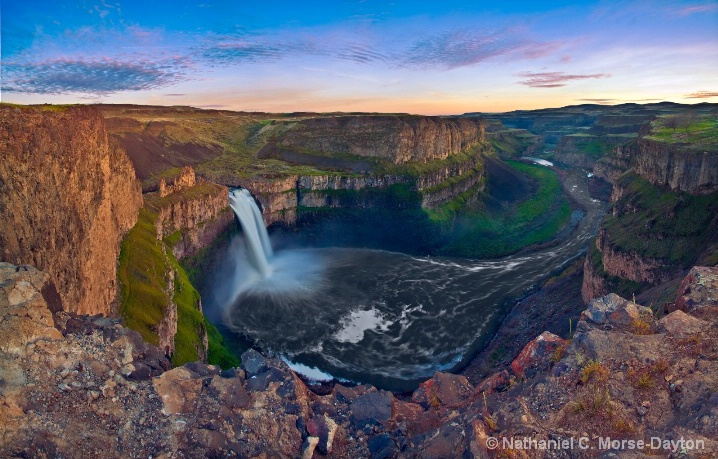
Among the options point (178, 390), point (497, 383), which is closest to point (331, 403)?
point (178, 390)

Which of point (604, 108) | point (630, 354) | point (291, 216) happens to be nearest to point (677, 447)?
point (630, 354)

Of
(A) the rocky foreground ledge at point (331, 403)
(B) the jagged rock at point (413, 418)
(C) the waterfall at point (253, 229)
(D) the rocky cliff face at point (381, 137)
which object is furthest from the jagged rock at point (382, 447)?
(D) the rocky cliff face at point (381, 137)

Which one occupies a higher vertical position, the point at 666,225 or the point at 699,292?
the point at 699,292

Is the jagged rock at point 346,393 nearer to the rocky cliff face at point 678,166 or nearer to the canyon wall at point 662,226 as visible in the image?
the canyon wall at point 662,226

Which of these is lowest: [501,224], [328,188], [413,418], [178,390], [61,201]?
[501,224]

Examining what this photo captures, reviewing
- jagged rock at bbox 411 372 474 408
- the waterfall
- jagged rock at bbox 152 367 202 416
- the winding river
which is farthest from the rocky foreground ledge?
the waterfall

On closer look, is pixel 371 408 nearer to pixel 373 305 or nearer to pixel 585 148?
pixel 373 305

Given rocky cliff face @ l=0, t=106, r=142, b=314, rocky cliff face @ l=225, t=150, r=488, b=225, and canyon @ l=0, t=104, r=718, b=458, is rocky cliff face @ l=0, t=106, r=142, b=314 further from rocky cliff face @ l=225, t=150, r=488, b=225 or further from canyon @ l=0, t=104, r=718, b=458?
rocky cliff face @ l=225, t=150, r=488, b=225
